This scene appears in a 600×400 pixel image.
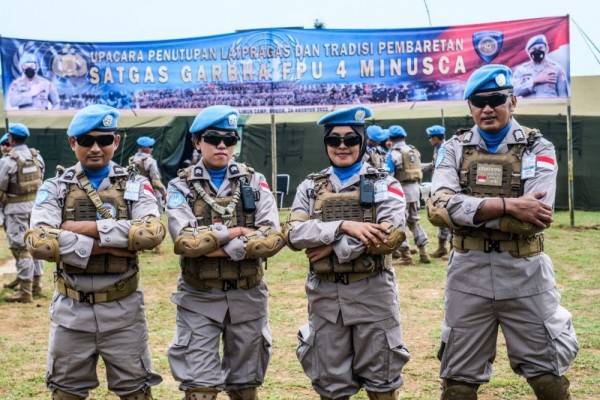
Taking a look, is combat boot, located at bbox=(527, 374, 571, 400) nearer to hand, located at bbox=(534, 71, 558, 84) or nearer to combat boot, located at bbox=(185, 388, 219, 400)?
combat boot, located at bbox=(185, 388, 219, 400)

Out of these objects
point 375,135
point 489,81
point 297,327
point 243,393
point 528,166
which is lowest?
point 297,327

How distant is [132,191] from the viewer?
15.2 ft

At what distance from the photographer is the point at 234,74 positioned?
13438mm

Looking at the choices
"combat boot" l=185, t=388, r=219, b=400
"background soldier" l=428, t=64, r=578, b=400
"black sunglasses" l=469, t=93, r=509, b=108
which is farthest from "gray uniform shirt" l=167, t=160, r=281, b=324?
"black sunglasses" l=469, t=93, r=509, b=108

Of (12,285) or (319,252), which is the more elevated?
(319,252)

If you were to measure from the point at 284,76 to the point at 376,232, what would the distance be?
944cm

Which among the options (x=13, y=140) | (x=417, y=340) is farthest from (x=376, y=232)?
(x=13, y=140)

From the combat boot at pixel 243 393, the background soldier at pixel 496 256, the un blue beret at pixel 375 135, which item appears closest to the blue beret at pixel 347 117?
the background soldier at pixel 496 256

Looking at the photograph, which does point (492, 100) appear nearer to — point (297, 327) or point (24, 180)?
point (297, 327)

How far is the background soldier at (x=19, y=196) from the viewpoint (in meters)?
9.14

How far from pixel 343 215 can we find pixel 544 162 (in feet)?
4.06

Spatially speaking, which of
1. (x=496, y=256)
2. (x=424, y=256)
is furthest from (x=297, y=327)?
(x=424, y=256)

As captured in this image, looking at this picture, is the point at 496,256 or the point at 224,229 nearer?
the point at 496,256

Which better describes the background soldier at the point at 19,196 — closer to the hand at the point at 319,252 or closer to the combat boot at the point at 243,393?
the combat boot at the point at 243,393
